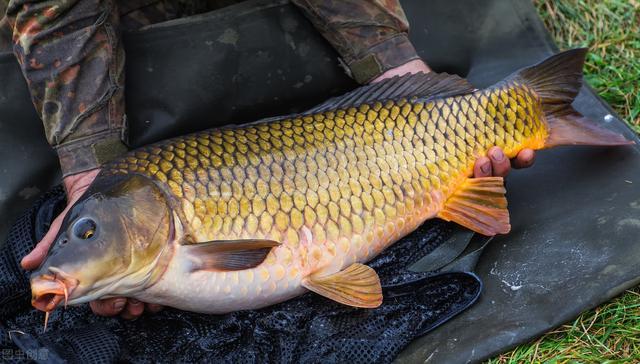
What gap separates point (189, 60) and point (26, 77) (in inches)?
18.8

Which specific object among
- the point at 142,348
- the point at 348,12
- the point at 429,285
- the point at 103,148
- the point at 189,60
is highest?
the point at 348,12

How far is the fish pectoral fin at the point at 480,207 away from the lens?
1893 millimetres

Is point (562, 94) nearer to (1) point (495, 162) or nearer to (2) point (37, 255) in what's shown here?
(1) point (495, 162)

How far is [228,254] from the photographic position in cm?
162

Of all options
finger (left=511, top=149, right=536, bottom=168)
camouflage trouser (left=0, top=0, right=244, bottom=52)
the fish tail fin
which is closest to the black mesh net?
finger (left=511, top=149, right=536, bottom=168)

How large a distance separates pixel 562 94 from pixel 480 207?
0.41m

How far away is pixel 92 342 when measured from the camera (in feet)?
5.33

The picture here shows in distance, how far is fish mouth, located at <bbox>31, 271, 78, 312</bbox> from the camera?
1.47m

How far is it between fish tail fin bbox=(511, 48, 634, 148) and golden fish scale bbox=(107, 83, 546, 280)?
Result: 0.04 meters

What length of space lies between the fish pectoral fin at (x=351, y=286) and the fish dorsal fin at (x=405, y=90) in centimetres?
45

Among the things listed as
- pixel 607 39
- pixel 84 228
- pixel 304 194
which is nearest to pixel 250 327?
pixel 304 194

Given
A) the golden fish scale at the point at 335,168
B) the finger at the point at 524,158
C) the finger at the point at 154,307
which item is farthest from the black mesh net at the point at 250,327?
the finger at the point at 524,158

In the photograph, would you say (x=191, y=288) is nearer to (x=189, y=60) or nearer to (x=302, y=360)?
(x=302, y=360)

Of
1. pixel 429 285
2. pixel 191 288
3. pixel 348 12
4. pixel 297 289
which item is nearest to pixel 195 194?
pixel 191 288
